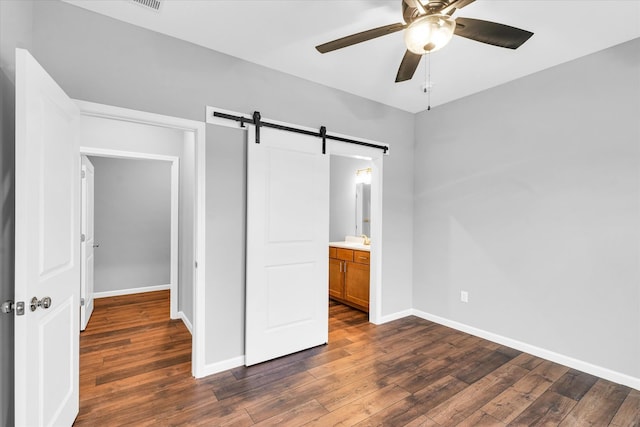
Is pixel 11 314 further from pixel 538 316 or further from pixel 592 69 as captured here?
pixel 592 69

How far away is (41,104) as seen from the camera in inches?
59.6

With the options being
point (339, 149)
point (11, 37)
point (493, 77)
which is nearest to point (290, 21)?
point (339, 149)

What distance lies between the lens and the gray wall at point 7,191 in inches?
60.0

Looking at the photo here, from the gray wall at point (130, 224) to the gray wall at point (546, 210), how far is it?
14.7ft

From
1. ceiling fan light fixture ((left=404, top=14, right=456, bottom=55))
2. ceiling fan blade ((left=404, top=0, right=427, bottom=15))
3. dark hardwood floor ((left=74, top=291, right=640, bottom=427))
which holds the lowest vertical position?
dark hardwood floor ((left=74, top=291, right=640, bottom=427))

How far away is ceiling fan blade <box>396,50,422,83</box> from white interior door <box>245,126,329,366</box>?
3.76ft

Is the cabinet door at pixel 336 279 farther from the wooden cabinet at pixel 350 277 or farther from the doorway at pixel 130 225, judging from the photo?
the doorway at pixel 130 225

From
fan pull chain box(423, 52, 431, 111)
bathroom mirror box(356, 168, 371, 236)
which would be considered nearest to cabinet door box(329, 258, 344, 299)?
bathroom mirror box(356, 168, 371, 236)

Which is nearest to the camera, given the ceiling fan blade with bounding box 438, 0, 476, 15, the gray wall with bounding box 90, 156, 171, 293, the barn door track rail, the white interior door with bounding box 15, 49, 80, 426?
the white interior door with bounding box 15, 49, 80, 426

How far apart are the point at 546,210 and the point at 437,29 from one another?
2.25m

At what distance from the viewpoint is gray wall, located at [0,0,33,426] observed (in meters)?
1.52

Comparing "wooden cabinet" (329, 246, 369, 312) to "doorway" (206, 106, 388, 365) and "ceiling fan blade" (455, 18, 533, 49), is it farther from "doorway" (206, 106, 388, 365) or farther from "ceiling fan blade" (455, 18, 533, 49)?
"ceiling fan blade" (455, 18, 533, 49)

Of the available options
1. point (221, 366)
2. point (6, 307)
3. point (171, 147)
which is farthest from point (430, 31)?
point (171, 147)

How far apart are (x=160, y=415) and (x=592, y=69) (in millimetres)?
4274
